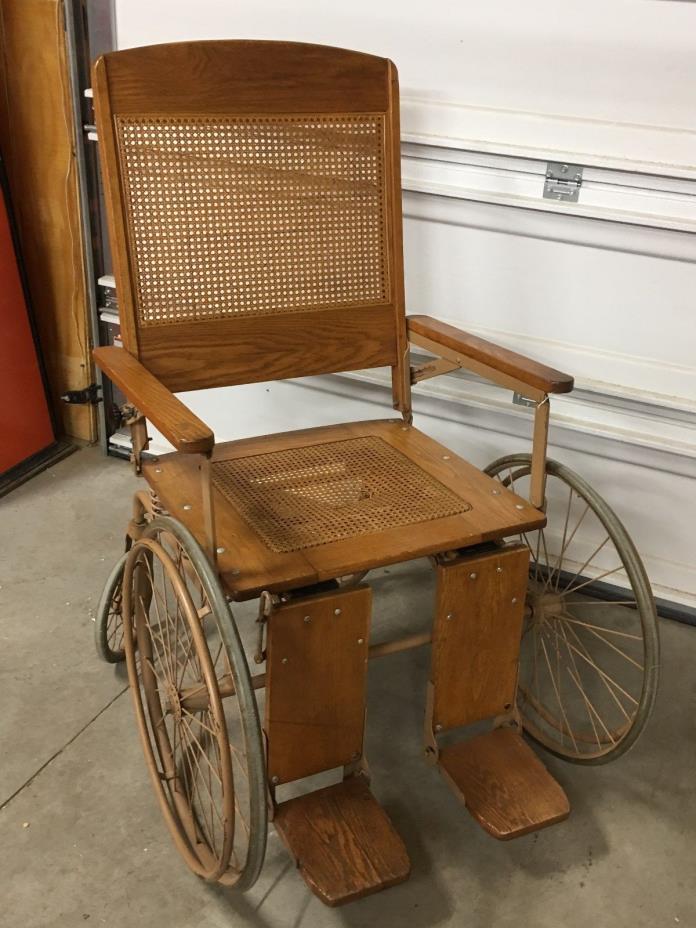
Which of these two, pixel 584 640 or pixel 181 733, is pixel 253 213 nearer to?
pixel 181 733

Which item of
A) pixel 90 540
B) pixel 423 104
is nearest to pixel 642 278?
pixel 423 104

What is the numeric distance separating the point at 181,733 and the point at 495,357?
83cm

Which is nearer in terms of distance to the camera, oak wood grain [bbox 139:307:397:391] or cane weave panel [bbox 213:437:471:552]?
cane weave panel [bbox 213:437:471:552]

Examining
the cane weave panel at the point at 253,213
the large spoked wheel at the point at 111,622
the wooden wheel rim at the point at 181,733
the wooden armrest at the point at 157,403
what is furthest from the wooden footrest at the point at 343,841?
the cane weave panel at the point at 253,213

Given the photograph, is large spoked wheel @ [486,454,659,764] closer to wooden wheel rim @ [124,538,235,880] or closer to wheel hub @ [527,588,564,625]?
wheel hub @ [527,588,564,625]

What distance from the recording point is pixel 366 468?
1.65 meters

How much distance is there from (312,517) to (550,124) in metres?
1.00

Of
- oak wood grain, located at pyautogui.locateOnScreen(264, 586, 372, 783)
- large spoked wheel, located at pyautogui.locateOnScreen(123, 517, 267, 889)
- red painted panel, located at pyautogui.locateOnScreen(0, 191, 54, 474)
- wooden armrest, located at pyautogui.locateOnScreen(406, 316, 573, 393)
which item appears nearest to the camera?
large spoked wheel, located at pyautogui.locateOnScreen(123, 517, 267, 889)

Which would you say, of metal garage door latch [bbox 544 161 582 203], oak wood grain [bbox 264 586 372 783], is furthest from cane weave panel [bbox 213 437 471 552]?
metal garage door latch [bbox 544 161 582 203]

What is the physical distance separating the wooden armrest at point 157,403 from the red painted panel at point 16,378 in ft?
3.27

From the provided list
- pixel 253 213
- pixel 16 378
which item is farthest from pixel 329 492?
pixel 16 378

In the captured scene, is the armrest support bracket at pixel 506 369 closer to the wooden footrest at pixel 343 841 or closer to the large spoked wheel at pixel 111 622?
the wooden footrest at pixel 343 841

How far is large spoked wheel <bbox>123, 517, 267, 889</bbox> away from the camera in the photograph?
1163 millimetres

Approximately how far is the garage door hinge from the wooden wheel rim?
3.62 feet
